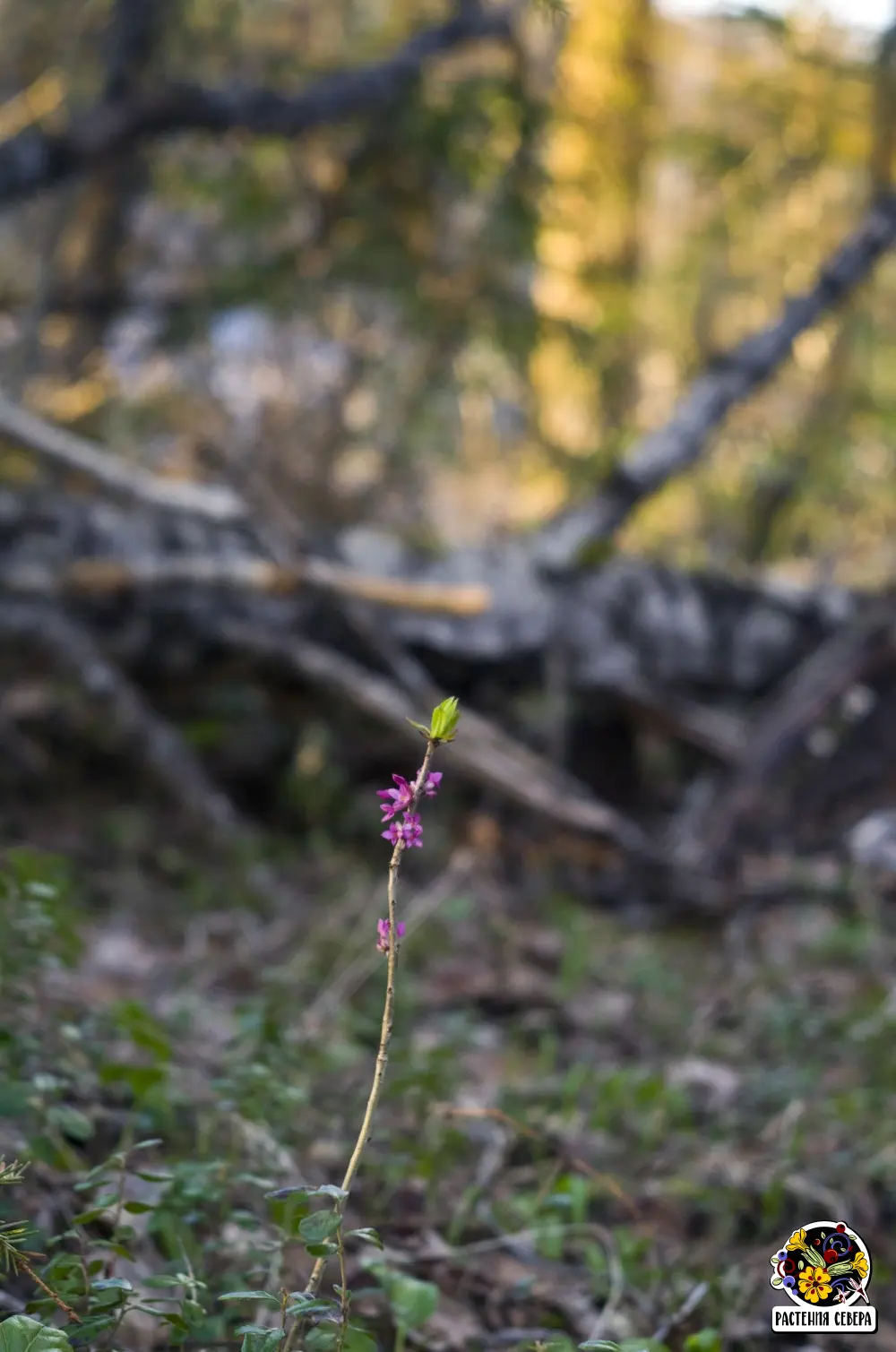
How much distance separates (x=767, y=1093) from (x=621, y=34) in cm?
732

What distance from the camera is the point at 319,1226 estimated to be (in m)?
1.24

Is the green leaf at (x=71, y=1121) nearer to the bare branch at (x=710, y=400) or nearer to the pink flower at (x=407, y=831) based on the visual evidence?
the pink flower at (x=407, y=831)

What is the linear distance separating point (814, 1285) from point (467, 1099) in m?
0.95

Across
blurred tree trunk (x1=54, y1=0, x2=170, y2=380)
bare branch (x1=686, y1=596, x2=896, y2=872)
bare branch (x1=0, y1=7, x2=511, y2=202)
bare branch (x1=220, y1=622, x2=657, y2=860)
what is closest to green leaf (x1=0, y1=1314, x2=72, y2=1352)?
bare branch (x1=220, y1=622, x2=657, y2=860)

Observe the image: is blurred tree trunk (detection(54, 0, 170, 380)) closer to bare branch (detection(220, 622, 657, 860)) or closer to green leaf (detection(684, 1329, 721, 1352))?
bare branch (detection(220, 622, 657, 860))

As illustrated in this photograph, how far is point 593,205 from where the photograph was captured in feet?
26.4

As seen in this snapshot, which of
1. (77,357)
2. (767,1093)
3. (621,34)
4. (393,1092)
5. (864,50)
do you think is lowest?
(393,1092)

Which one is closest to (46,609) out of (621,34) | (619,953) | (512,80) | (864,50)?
(619,953)

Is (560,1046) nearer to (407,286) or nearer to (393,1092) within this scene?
(393,1092)

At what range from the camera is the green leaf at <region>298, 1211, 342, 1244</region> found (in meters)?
1.23

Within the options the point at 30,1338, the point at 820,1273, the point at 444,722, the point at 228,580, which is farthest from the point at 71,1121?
the point at 228,580

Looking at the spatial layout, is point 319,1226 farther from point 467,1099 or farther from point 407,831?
point 467,1099

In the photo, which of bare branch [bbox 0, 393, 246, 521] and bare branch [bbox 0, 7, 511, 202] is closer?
bare branch [bbox 0, 393, 246, 521]

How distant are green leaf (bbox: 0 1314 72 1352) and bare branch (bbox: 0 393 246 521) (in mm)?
2918
